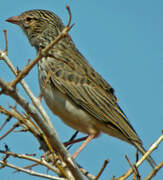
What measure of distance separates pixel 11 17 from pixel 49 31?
2.90 ft

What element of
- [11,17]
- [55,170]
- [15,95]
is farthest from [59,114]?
[15,95]

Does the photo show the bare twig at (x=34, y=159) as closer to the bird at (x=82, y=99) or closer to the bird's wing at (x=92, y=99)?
the bird at (x=82, y=99)

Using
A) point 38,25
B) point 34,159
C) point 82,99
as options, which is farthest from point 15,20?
point 34,159

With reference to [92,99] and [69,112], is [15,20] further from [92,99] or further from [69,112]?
[69,112]

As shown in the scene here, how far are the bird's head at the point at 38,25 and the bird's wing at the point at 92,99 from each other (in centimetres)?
104

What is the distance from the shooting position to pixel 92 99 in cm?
666

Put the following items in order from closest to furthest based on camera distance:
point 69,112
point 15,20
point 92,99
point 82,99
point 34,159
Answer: point 34,159 → point 69,112 → point 82,99 → point 92,99 → point 15,20

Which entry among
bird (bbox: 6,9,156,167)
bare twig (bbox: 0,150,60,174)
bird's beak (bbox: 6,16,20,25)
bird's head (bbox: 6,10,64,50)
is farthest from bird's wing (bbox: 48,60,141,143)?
bare twig (bbox: 0,150,60,174)

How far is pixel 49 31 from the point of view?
7691 mm

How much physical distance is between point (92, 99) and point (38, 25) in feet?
7.23

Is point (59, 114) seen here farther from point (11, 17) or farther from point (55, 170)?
point (11, 17)

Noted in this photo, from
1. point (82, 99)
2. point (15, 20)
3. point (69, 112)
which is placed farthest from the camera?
point (15, 20)

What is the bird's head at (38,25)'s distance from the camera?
7496 mm

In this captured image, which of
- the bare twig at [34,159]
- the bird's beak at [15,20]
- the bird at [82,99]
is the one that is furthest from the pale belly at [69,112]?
the bird's beak at [15,20]
